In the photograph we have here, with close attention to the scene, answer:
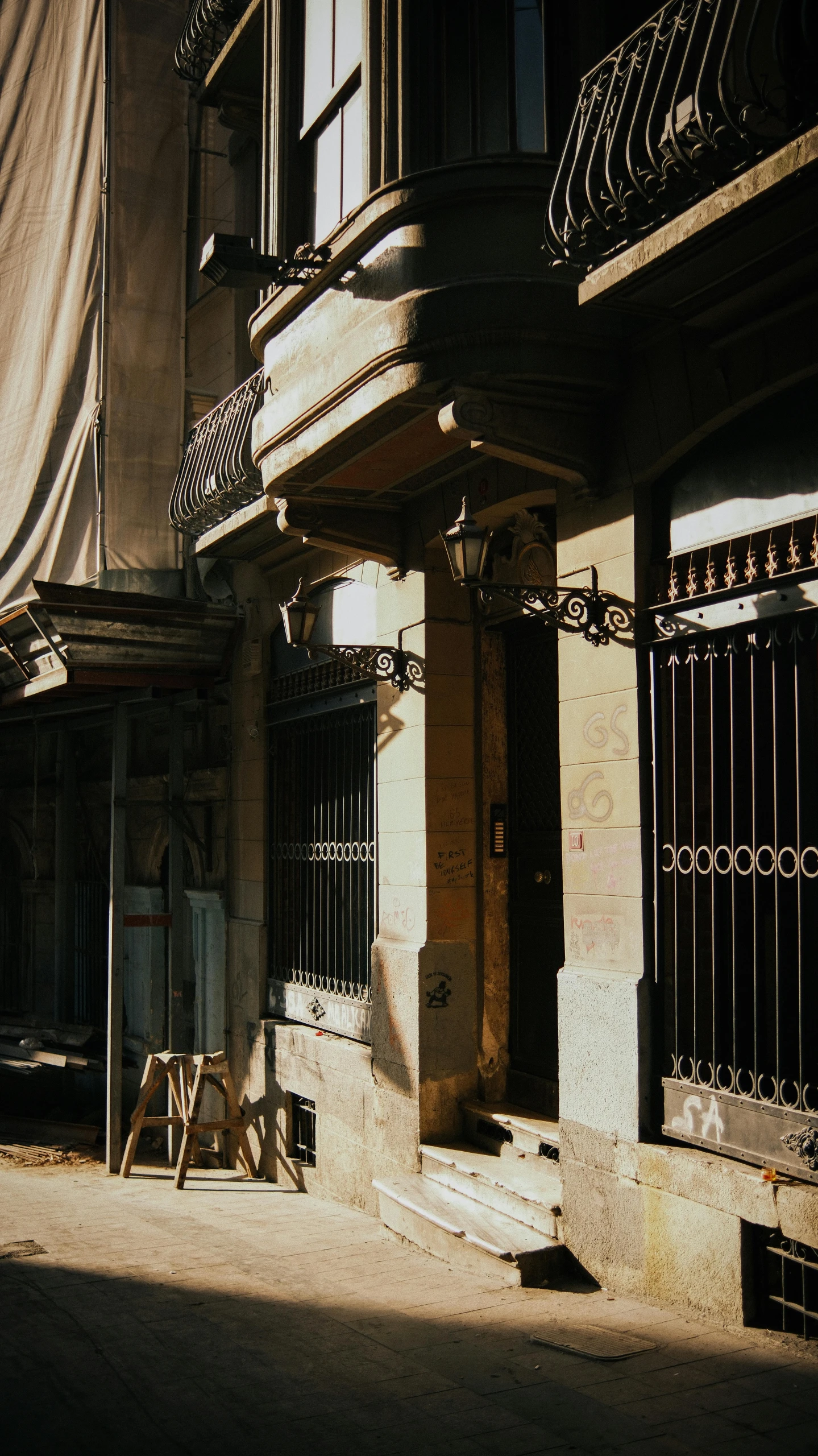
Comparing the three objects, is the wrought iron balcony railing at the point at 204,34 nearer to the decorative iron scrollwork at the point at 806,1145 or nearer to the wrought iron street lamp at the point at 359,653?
the wrought iron street lamp at the point at 359,653

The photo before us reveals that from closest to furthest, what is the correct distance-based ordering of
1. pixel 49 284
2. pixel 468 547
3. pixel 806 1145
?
pixel 806 1145
pixel 468 547
pixel 49 284

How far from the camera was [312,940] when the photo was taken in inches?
410

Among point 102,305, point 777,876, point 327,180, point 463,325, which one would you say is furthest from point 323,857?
point 102,305

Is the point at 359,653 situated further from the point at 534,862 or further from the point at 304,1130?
the point at 304,1130

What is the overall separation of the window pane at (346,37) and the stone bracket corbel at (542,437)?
10.0ft

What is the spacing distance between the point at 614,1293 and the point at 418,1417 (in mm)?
1734

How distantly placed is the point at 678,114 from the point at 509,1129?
565 cm

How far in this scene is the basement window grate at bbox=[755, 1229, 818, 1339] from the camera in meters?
5.41

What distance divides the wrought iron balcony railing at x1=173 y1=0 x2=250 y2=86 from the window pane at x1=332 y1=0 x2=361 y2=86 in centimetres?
311

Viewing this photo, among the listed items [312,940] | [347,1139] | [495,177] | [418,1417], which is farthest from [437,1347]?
[495,177]

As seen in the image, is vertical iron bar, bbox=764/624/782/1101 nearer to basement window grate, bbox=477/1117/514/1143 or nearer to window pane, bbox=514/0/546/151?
basement window grate, bbox=477/1117/514/1143

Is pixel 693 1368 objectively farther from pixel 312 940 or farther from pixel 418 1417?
pixel 312 940

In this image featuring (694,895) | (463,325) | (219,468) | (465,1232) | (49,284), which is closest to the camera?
(694,895)

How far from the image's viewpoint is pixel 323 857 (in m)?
10.3
